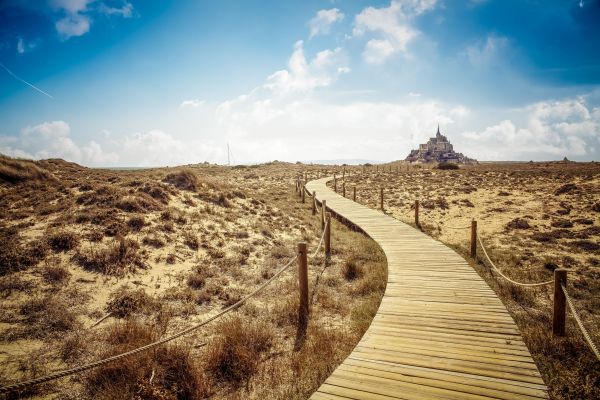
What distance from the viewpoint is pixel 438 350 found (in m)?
4.59

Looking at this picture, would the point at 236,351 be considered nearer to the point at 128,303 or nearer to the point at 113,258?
the point at 128,303

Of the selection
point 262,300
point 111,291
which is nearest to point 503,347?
point 262,300

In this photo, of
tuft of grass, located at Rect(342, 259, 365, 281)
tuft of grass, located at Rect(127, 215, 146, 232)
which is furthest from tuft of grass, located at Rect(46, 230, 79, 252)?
tuft of grass, located at Rect(342, 259, 365, 281)

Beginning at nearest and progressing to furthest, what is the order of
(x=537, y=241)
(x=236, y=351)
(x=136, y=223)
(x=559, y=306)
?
1. (x=236, y=351)
2. (x=559, y=306)
3. (x=136, y=223)
4. (x=537, y=241)

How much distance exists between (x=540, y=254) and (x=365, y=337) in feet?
33.5

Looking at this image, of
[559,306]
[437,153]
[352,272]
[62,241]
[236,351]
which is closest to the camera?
[236,351]

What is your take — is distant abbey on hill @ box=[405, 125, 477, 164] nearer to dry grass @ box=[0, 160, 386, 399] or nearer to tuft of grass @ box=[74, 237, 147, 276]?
dry grass @ box=[0, 160, 386, 399]

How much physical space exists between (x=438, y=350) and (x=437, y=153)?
6314 inches

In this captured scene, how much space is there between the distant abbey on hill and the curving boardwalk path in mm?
141276

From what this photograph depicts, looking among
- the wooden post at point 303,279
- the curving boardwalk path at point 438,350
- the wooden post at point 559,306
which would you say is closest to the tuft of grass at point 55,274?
the wooden post at point 303,279

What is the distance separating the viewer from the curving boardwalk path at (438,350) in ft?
12.3

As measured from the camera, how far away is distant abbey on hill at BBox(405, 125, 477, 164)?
14310 cm

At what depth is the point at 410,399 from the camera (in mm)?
3584

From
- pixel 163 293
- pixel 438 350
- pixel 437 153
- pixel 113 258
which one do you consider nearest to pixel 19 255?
pixel 113 258
